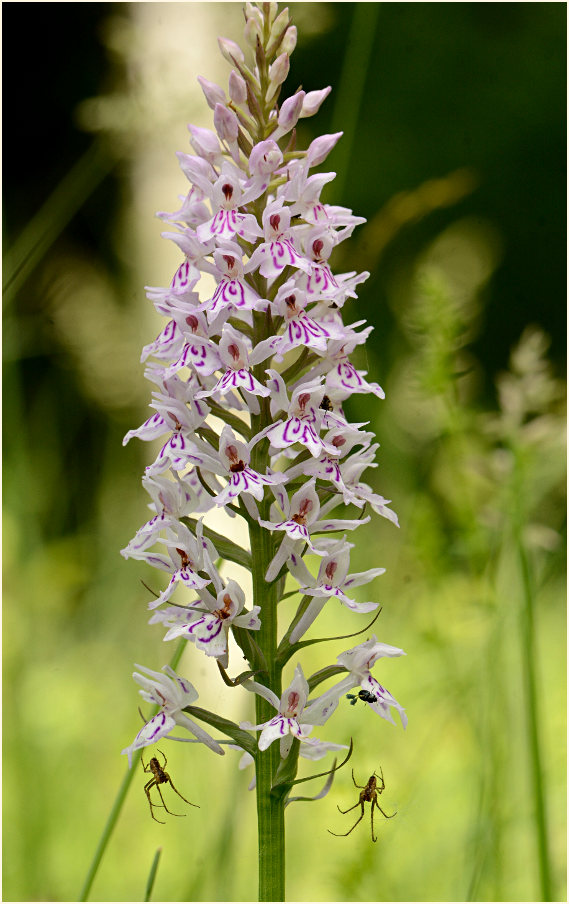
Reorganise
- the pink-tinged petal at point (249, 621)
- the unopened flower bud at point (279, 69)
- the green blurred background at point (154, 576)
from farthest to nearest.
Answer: the green blurred background at point (154, 576)
the unopened flower bud at point (279, 69)
the pink-tinged petal at point (249, 621)

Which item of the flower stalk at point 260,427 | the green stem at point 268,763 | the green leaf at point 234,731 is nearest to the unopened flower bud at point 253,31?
the flower stalk at point 260,427

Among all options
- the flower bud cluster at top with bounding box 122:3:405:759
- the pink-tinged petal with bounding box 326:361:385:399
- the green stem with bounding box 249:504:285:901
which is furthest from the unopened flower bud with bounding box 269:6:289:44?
the green stem with bounding box 249:504:285:901

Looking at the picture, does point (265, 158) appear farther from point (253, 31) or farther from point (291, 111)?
point (253, 31)

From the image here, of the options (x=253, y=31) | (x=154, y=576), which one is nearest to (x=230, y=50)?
(x=253, y=31)

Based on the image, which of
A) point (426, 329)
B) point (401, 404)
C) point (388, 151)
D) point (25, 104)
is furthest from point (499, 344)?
point (426, 329)

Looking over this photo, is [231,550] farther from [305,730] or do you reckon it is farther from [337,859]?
[337,859]

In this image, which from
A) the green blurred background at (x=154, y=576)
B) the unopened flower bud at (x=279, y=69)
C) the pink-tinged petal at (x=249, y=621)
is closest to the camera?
the pink-tinged petal at (x=249, y=621)

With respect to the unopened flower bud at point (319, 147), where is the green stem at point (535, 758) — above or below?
below

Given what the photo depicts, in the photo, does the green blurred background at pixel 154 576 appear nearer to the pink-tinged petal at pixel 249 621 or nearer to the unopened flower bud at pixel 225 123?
the pink-tinged petal at pixel 249 621

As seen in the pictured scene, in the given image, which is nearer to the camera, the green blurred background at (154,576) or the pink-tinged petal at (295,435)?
the pink-tinged petal at (295,435)
